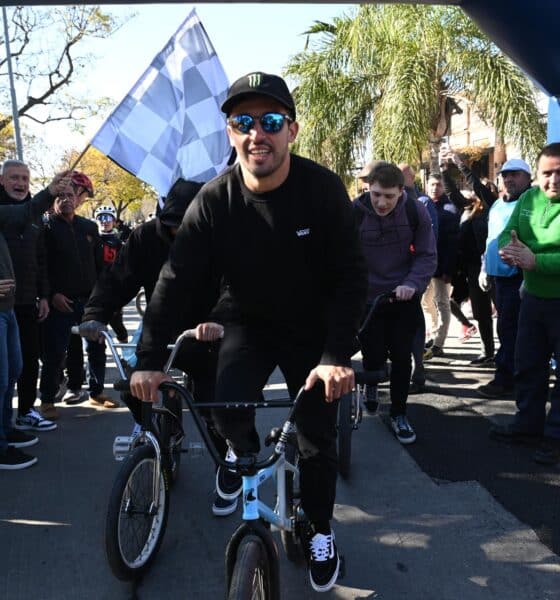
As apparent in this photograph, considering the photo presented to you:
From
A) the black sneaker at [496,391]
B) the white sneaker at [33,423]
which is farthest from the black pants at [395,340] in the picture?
the white sneaker at [33,423]

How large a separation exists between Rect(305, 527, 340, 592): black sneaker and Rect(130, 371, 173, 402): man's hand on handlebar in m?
0.99

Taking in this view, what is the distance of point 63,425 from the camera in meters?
5.43

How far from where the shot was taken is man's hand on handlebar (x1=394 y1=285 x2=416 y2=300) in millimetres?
4441

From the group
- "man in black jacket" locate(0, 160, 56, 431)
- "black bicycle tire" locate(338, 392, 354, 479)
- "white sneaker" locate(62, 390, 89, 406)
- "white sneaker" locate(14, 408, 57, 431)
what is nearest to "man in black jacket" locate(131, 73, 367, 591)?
"black bicycle tire" locate(338, 392, 354, 479)

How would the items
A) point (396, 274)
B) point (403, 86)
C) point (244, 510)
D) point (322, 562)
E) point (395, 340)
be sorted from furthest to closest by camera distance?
point (403, 86), point (396, 274), point (395, 340), point (322, 562), point (244, 510)

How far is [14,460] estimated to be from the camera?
14.6ft

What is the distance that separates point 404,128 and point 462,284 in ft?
26.9

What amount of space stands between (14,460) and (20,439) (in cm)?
43

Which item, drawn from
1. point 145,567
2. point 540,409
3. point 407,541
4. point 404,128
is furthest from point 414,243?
point 404,128

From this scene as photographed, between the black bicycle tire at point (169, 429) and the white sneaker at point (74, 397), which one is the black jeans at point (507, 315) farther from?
the white sneaker at point (74, 397)

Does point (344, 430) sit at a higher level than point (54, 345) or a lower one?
lower

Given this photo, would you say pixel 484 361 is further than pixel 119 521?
Yes

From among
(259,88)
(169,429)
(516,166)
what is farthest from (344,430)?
(516,166)

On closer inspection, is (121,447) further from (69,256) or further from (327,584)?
(69,256)
